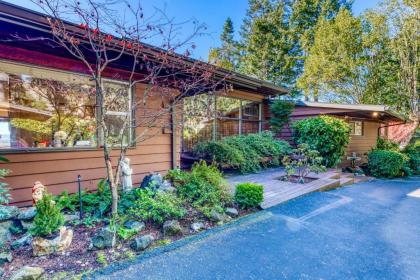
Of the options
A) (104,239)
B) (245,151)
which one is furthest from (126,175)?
(245,151)

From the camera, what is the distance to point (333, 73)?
14656 millimetres

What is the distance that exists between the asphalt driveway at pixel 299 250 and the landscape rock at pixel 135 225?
536mm

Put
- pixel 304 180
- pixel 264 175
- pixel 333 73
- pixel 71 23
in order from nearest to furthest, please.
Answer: pixel 71 23 < pixel 304 180 < pixel 264 175 < pixel 333 73

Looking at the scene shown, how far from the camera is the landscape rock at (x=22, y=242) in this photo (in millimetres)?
2549

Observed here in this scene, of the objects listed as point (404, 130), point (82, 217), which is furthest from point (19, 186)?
point (404, 130)

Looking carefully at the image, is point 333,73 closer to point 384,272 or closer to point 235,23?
point 235,23

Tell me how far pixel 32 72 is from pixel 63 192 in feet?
6.57

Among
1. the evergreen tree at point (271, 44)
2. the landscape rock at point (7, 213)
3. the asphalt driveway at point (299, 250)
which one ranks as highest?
the evergreen tree at point (271, 44)

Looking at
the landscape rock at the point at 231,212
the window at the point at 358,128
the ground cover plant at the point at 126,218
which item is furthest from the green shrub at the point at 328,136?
the landscape rock at the point at 231,212

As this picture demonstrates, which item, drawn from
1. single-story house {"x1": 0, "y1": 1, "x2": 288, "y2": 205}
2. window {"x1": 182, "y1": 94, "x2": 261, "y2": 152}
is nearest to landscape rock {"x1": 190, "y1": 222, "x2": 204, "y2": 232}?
single-story house {"x1": 0, "y1": 1, "x2": 288, "y2": 205}

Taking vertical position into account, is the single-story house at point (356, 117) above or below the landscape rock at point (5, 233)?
above

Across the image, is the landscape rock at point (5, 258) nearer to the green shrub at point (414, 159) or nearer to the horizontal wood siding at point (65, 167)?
the horizontal wood siding at point (65, 167)

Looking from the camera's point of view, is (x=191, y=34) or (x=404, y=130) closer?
(x=191, y=34)

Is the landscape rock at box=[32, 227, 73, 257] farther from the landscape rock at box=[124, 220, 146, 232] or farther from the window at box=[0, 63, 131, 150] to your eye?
the window at box=[0, 63, 131, 150]
